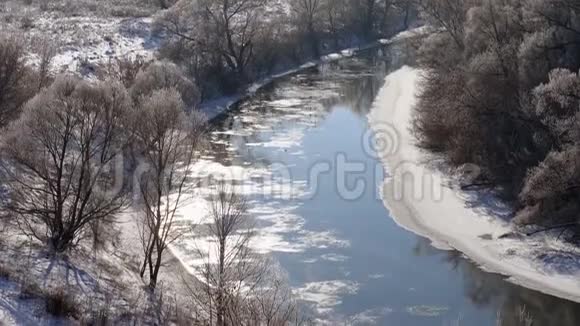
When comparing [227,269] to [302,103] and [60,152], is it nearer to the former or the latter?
[60,152]

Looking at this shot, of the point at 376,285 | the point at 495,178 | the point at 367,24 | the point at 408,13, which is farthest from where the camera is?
the point at 408,13

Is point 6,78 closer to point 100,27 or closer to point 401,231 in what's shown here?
point 401,231


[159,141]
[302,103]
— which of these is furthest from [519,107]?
[302,103]

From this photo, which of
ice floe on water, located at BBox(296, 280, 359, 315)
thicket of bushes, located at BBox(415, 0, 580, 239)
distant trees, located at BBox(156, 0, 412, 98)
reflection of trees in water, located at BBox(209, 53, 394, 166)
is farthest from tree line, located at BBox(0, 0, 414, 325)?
distant trees, located at BBox(156, 0, 412, 98)

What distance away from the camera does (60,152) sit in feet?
62.7

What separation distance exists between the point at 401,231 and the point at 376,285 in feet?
14.1

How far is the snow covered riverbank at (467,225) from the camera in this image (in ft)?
66.5

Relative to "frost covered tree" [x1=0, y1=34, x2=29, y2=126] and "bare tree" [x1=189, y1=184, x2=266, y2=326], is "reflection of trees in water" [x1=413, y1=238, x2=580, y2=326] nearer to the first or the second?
"bare tree" [x1=189, y1=184, x2=266, y2=326]

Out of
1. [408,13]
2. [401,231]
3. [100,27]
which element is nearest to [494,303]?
[401,231]

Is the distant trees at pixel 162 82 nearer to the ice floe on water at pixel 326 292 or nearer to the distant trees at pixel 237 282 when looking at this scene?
the distant trees at pixel 237 282

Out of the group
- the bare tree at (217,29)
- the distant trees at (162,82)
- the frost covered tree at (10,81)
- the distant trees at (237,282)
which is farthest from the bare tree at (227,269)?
the bare tree at (217,29)

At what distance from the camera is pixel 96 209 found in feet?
60.2

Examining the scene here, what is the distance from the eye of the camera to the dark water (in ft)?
60.0

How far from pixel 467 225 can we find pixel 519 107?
5.23 metres
